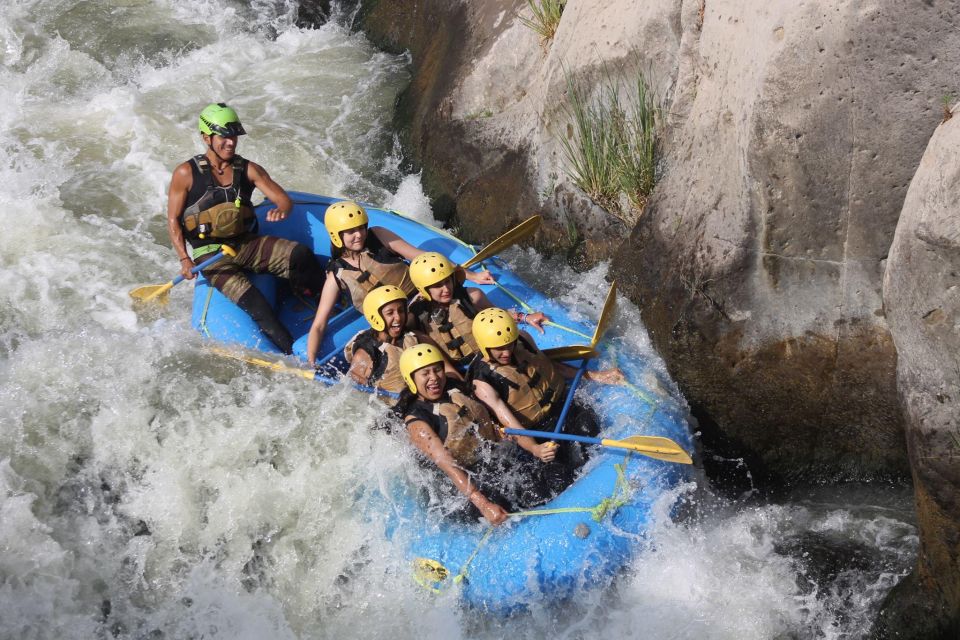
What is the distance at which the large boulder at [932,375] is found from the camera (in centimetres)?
388

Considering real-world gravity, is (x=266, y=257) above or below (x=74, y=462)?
above

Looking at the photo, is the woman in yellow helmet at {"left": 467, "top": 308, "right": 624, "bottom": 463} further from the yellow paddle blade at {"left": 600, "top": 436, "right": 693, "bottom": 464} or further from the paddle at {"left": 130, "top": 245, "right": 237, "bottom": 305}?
the paddle at {"left": 130, "top": 245, "right": 237, "bottom": 305}

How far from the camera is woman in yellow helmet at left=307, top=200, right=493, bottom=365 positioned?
556 centimetres

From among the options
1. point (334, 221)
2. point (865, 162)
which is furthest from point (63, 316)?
point (865, 162)

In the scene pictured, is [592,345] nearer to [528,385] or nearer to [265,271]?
[528,385]

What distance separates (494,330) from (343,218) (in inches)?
53.8

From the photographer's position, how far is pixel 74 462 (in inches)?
210

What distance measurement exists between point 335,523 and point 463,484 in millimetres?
781

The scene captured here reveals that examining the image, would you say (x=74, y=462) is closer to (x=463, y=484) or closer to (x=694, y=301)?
(x=463, y=484)

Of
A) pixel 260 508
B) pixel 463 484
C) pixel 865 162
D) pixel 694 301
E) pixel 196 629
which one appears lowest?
pixel 196 629

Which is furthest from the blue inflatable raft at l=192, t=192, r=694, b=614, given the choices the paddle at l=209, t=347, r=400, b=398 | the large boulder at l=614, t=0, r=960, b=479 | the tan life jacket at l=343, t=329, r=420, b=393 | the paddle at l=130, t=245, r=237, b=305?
the paddle at l=130, t=245, r=237, b=305

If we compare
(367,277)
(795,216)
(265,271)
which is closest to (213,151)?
(265,271)

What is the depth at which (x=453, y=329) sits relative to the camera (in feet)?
17.3

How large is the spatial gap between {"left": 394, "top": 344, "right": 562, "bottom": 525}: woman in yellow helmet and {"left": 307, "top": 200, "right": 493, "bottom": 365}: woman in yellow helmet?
1.02m
